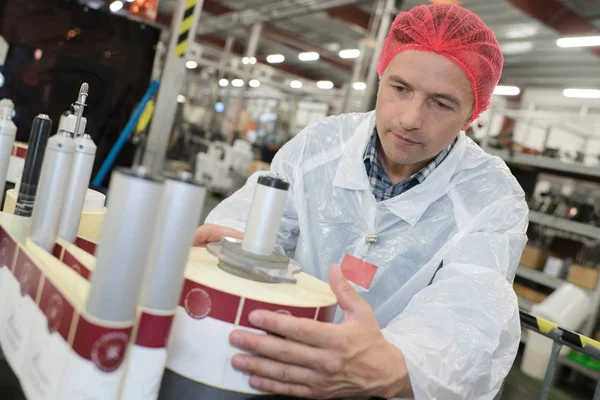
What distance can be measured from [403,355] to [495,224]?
45 cm

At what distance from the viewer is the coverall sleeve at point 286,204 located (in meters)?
1.16

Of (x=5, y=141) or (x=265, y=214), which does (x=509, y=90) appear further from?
(x=5, y=141)

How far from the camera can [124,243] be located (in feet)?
1.45

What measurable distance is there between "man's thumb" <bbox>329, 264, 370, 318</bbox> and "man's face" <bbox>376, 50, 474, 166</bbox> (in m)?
0.48

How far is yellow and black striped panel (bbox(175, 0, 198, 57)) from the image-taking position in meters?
2.99

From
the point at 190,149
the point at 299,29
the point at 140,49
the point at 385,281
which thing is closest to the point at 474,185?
the point at 385,281

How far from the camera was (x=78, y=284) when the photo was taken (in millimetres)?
525

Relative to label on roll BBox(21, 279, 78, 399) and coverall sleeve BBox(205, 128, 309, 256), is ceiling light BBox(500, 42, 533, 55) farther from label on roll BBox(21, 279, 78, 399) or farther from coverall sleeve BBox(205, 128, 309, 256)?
label on roll BBox(21, 279, 78, 399)

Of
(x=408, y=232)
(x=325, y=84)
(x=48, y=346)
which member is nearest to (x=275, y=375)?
(x=48, y=346)

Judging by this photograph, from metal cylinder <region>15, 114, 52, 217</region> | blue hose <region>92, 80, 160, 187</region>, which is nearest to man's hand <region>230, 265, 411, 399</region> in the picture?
metal cylinder <region>15, 114, 52, 217</region>

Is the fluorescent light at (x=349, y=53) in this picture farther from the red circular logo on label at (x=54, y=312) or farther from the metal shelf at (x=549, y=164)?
the red circular logo on label at (x=54, y=312)

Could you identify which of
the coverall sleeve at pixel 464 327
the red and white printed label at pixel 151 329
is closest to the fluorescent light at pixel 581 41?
the coverall sleeve at pixel 464 327

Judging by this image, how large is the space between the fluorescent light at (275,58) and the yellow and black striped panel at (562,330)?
1206 cm

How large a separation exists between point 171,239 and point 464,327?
0.52 meters
